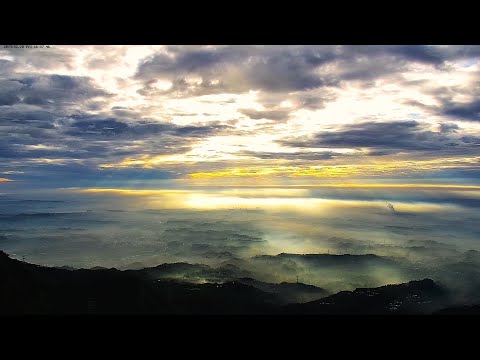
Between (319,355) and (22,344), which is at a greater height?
(22,344)

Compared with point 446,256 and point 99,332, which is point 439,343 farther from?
point 446,256
